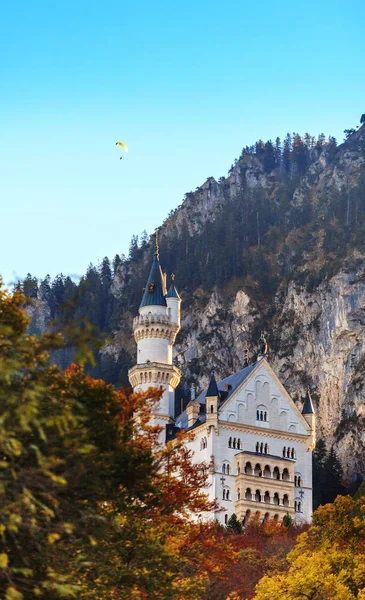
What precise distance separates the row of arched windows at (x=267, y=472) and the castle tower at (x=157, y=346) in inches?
435

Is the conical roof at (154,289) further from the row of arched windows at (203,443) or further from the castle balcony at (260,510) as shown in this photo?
the castle balcony at (260,510)

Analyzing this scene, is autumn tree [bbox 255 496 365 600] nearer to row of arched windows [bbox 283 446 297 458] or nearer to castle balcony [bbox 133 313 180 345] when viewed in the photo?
row of arched windows [bbox 283 446 297 458]

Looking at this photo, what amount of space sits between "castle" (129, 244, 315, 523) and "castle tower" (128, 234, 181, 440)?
0.33ft

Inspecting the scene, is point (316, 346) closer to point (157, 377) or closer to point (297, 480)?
point (157, 377)

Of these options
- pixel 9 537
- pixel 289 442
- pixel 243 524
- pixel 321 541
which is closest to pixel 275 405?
pixel 289 442

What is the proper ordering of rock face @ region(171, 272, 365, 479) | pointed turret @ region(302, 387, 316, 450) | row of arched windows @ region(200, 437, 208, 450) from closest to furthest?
row of arched windows @ region(200, 437, 208, 450) → pointed turret @ region(302, 387, 316, 450) → rock face @ region(171, 272, 365, 479)

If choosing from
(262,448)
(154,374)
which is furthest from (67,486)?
(154,374)

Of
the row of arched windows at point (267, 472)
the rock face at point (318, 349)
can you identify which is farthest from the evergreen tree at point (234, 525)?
the rock face at point (318, 349)

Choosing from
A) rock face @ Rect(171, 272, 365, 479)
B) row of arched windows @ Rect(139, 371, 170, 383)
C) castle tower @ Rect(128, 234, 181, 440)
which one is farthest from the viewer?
rock face @ Rect(171, 272, 365, 479)

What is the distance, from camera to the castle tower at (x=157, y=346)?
115875 mm

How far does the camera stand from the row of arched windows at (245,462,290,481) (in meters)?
108

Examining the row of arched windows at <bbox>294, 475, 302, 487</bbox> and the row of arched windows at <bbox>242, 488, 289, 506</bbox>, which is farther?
the row of arched windows at <bbox>294, 475, 302, 487</bbox>

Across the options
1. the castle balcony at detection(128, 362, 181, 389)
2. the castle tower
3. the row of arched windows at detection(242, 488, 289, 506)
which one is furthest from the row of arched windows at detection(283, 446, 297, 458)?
the castle balcony at detection(128, 362, 181, 389)

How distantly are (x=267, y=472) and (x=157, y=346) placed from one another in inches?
704
